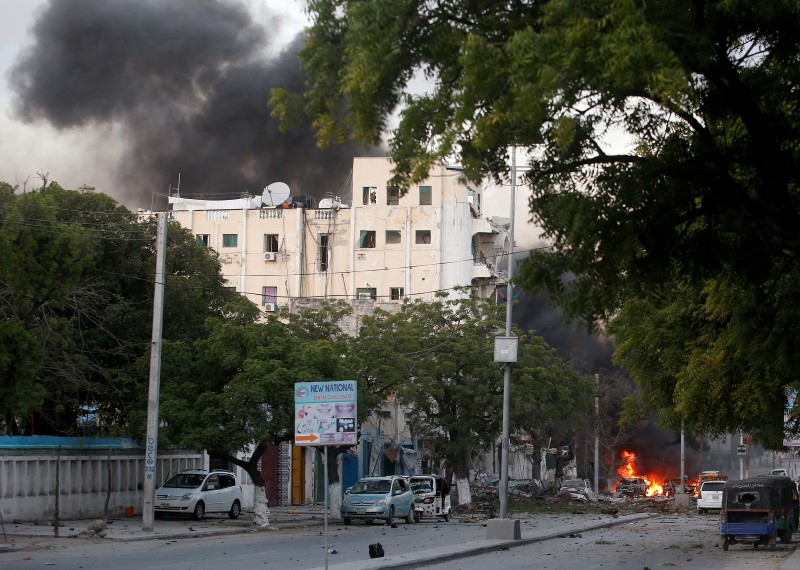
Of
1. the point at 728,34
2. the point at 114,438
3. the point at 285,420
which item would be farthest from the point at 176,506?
the point at 728,34

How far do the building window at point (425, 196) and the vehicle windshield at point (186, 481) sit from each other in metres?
41.7

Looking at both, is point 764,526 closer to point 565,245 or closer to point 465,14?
point 565,245

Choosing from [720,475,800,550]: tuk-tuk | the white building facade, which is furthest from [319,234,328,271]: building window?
[720,475,800,550]: tuk-tuk

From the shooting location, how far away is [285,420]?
35281 mm

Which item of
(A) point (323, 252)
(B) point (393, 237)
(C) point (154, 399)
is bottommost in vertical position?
(C) point (154, 399)

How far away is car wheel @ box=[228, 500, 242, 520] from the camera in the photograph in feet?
131

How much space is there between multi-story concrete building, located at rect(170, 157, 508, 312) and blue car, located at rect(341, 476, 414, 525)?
118 feet

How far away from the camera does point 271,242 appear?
77688 millimetres

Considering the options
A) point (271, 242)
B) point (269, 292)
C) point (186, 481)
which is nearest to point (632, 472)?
point (269, 292)

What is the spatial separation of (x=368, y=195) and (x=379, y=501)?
41134mm

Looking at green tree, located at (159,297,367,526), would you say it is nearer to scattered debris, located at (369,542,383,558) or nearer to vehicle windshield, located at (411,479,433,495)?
vehicle windshield, located at (411,479,433,495)

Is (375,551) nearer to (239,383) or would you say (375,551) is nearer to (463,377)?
(239,383)

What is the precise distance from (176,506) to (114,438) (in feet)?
10.8

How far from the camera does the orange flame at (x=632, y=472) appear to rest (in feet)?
271
